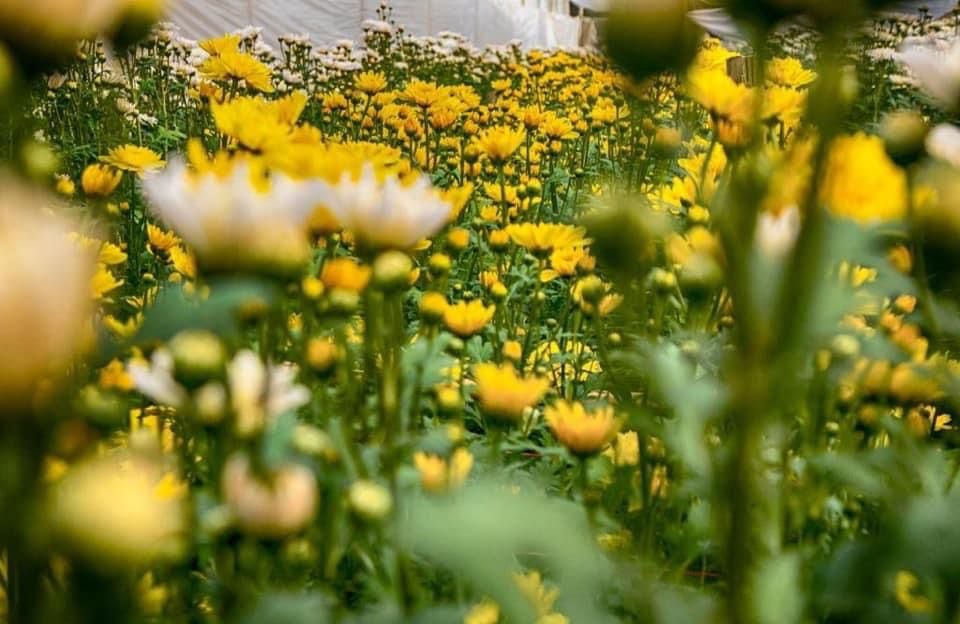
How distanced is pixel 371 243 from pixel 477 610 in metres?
0.24

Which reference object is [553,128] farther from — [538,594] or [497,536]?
[497,536]

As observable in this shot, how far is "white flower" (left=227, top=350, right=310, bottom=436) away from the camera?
0.49m

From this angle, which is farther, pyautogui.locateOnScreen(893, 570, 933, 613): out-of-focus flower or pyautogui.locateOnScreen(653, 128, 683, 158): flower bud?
pyautogui.locateOnScreen(653, 128, 683, 158): flower bud

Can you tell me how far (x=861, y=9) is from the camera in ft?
0.89

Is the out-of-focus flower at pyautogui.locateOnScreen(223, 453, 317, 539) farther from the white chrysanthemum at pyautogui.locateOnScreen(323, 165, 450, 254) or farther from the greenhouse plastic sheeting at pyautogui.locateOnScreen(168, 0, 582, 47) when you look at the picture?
the greenhouse plastic sheeting at pyautogui.locateOnScreen(168, 0, 582, 47)

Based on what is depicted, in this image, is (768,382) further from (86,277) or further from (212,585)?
(212,585)

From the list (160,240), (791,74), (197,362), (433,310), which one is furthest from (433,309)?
(791,74)

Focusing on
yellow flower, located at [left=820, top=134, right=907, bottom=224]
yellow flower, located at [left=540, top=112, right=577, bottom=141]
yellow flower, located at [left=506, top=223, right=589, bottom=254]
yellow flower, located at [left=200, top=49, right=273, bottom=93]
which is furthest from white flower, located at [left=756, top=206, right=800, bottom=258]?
yellow flower, located at [left=540, top=112, right=577, bottom=141]

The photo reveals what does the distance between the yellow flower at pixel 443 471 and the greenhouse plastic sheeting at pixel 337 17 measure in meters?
7.03

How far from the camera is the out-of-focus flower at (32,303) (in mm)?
264

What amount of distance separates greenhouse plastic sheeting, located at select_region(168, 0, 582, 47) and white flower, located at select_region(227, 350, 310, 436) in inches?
277

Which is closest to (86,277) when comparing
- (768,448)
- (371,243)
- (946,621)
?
(371,243)

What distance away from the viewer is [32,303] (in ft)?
0.87

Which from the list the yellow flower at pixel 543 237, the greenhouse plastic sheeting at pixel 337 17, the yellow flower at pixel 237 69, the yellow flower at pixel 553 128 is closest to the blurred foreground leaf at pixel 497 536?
the yellow flower at pixel 543 237
